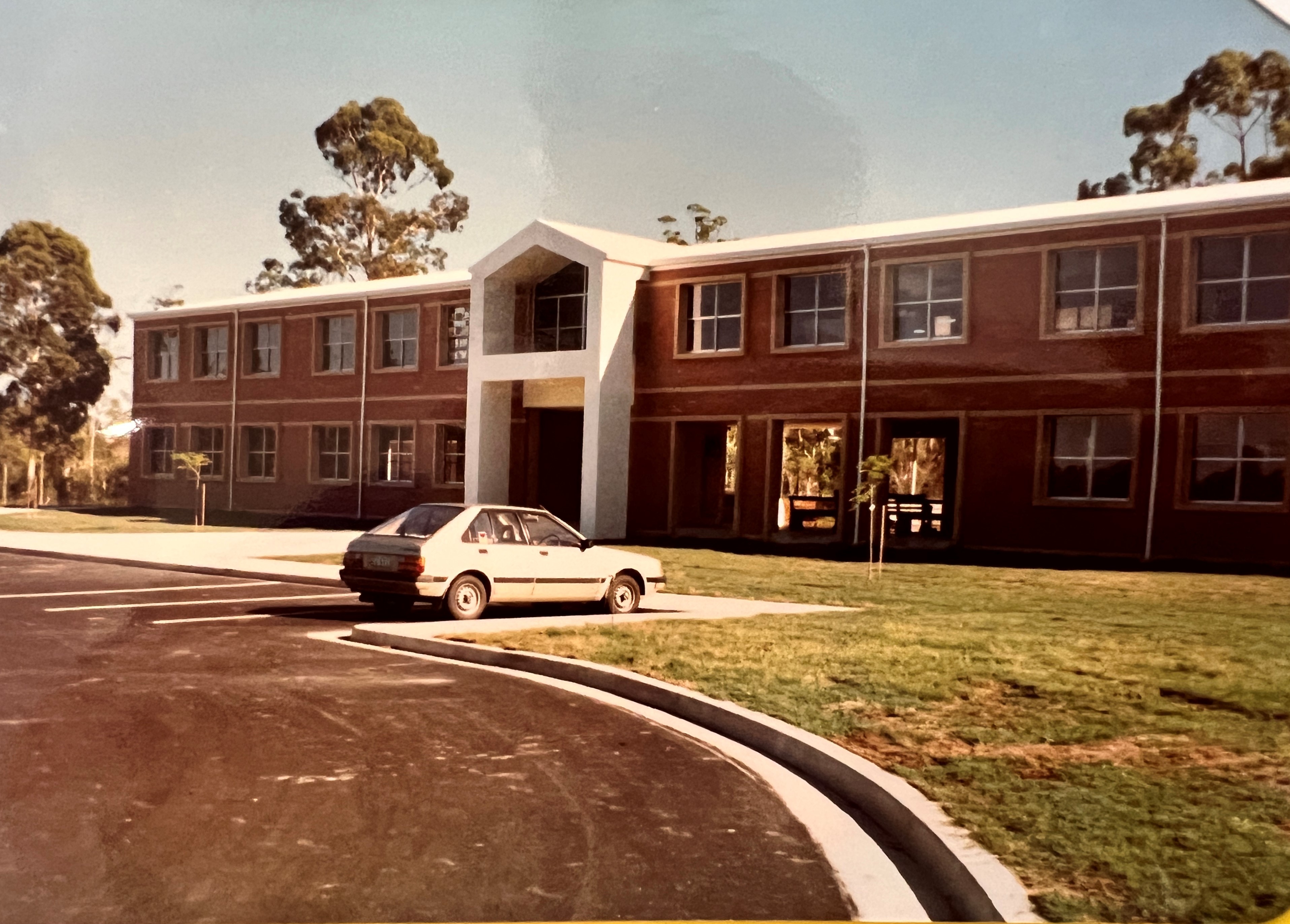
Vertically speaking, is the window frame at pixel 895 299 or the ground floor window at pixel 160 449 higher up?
the window frame at pixel 895 299

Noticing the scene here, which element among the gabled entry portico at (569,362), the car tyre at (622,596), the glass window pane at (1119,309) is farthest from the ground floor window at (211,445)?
the glass window pane at (1119,309)

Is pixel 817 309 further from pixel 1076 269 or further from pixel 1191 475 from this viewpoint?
pixel 1191 475

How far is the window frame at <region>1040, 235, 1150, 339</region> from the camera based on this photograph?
70.6ft

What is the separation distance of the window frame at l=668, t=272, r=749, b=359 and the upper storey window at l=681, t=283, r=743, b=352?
17 mm

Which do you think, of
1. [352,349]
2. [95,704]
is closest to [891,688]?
[95,704]

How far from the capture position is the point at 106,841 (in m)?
5.26

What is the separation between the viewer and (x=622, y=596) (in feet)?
51.9

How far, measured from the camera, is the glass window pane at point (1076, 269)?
73.3 ft

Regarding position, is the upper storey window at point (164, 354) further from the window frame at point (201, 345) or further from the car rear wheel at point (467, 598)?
the car rear wheel at point (467, 598)

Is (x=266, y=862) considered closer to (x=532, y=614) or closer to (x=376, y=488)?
(x=532, y=614)

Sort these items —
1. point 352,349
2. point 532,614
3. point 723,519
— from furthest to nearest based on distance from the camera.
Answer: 1. point 352,349
2. point 723,519
3. point 532,614

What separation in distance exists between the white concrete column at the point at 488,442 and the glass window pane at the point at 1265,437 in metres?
17.0

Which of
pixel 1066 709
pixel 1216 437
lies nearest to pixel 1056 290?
pixel 1216 437

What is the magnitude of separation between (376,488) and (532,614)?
17998 millimetres
